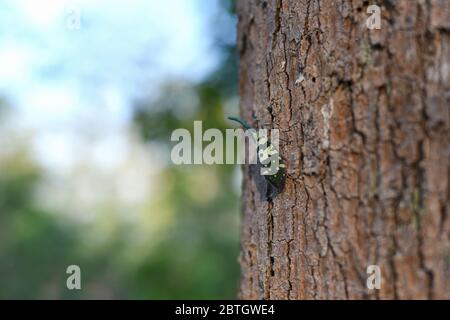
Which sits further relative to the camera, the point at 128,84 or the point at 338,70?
the point at 128,84

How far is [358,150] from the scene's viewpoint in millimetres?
942

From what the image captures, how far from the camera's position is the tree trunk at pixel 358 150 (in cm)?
86

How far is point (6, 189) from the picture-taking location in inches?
292

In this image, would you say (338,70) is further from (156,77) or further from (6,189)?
(6,189)

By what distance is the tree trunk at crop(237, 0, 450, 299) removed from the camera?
86 centimetres

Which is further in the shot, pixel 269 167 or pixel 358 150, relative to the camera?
pixel 269 167

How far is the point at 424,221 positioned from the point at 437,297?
0.14m

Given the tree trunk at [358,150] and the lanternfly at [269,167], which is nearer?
the tree trunk at [358,150]

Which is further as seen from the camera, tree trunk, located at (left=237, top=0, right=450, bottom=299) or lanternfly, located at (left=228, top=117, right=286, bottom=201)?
lanternfly, located at (left=228, top=117, right=286, bottom=201)

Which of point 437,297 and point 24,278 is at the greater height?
point 437,297
